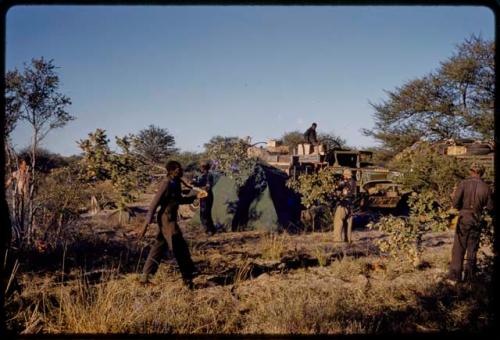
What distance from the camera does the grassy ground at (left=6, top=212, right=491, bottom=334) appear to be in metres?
4.33

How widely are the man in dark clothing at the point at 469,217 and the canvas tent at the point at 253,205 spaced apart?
4.94m

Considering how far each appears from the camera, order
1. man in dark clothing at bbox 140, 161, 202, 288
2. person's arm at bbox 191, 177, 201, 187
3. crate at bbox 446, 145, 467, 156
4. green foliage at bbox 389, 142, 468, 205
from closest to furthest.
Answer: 1. man in dark clothing at bbox 140, 161, 202, 288
2. green foliage at bbox 389, 142, 468, 205
3. person's arm at bbox 191, 177, 201, 187
4. crate at bbox 446, 145, 467, 156

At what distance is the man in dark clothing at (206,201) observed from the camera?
10094 millimetres

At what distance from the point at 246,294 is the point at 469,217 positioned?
3385 mm

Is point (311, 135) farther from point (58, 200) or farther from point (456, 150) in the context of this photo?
point (58, 200)

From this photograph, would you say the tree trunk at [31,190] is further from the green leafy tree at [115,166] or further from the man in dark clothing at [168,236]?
the man in dark clothing at [168,236]

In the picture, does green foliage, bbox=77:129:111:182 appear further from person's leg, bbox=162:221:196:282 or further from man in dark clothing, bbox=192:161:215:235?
man in dark clothing, bbox=192:161:215:235

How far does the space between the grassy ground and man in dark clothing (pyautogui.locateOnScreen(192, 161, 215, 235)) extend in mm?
1693

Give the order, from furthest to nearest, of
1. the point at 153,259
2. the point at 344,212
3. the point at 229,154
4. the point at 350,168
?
the point at 350,168 → the point at 229,154 → the point at 344,212 → the point at 153,259

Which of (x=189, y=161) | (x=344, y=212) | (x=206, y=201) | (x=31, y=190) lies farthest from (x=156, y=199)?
(x=189, y=161)

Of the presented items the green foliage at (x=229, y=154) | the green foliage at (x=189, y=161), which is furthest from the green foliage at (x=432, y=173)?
the green foliage at (x=189, y=161)

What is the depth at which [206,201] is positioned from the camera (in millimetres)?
10109

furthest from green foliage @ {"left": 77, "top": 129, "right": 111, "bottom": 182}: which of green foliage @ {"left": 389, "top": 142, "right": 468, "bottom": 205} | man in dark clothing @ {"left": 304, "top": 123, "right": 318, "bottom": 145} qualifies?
man in dark clothing @ {"left": 304, "top": 123, "right": 318, "bottom": 145}

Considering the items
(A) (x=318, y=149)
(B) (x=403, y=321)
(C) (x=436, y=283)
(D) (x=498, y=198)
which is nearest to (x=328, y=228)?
(A) (x=318, y=149)
